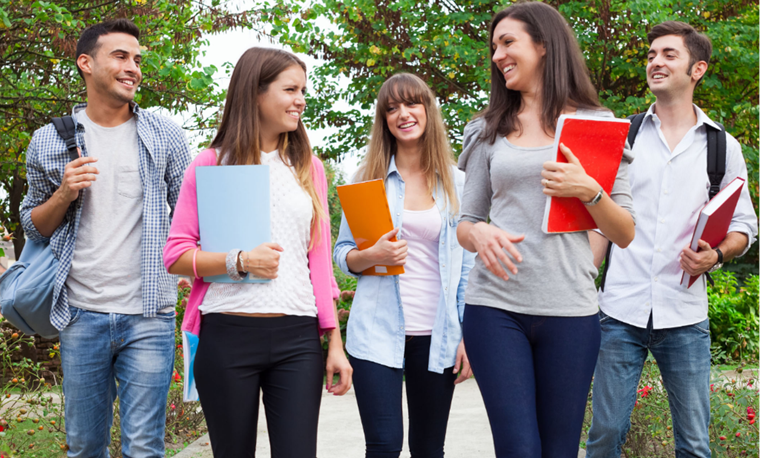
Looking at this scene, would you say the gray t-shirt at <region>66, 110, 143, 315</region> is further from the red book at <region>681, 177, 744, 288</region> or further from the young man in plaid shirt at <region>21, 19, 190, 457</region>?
the red book at <region>681, 177, 744, 288</region>

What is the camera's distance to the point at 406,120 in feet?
11.3

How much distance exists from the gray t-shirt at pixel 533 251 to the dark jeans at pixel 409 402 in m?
0.73

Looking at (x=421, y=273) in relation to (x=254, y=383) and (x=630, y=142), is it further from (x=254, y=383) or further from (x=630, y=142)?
(x=630, y=142)

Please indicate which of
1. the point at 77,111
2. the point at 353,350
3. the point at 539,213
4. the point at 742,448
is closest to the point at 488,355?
the point at 539,213

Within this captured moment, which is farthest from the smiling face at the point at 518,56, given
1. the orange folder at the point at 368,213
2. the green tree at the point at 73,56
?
the green tree at the point at 73,56

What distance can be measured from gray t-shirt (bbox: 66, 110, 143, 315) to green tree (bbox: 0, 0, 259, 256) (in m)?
3.74

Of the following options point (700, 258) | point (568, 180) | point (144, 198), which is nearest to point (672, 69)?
point (700, 258)

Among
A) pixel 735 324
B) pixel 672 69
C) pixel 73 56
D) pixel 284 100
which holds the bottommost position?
pixel 735 324

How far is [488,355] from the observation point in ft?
7.92

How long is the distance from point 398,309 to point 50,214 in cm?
159

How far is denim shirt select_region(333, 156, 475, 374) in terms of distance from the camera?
3105 mm

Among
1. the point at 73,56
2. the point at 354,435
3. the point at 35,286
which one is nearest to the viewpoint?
the point at 35,286

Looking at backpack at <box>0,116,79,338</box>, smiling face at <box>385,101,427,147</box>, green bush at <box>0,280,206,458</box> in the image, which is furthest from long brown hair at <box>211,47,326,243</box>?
green bush at <box>0,280,206,458</box>

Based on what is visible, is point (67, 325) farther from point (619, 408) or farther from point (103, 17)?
point (103, 17)
